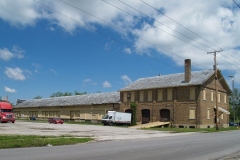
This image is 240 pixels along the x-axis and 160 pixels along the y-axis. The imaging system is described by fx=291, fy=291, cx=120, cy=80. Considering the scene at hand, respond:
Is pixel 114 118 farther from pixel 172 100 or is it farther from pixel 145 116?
pixel 172 100

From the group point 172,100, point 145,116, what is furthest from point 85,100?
point 172,100

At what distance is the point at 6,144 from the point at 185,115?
34.0 meters

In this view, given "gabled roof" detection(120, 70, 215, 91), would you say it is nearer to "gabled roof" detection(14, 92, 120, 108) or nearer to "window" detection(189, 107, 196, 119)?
"window" detection(189, 107, 196, 119)

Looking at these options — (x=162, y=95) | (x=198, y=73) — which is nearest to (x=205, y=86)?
(x=198, y=73)

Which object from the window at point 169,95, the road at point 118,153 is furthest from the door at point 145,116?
the road at point 118,153

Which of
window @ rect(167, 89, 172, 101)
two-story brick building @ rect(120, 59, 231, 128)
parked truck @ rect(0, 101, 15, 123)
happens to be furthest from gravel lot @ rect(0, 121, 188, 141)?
window @ rect(167, 89, 172, 101)

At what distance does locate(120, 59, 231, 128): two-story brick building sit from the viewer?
146ft

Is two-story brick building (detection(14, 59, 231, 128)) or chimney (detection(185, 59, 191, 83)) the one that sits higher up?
chimney (detection(185, 59, 191, 83))

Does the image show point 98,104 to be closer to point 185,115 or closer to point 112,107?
point 112,107

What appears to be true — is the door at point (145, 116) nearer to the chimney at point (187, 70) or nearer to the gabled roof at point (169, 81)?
the gabled roof at point (169, 81)

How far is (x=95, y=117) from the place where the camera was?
58.8m

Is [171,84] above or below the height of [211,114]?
above

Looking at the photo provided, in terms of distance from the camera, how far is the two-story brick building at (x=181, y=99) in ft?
146

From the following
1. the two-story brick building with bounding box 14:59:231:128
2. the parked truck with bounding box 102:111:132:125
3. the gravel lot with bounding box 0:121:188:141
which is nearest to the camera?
the gravel lot with bounding box 0:121:188:141
